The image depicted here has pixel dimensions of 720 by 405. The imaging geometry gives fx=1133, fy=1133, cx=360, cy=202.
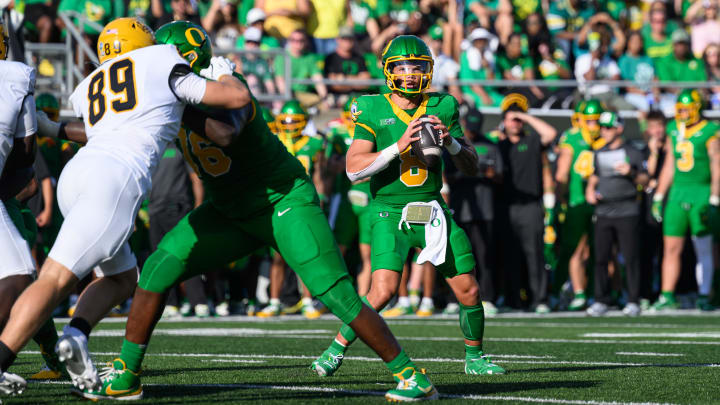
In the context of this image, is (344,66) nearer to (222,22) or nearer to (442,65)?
(442,65)

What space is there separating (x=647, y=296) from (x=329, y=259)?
389 inches

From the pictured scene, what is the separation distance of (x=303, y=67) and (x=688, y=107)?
5.08 metres

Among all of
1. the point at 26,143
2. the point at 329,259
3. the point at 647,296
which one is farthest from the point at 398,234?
the point at 647,296

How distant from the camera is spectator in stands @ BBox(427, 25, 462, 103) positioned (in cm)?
1508

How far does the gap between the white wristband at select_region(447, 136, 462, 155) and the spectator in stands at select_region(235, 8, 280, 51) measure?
927 cm

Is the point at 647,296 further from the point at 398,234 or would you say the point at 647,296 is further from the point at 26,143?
the point at 26,143

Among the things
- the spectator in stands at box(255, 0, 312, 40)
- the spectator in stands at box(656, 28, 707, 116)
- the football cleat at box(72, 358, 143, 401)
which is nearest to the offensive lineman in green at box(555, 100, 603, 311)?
the spectator in stands at box(656, 28, 707, 116)

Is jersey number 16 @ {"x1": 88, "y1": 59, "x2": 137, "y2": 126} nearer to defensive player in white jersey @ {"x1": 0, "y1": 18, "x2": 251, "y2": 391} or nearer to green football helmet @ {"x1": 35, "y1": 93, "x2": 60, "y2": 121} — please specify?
defensive player in white jersey @ {"x1": 0, "y1": 18, "x2": 251, "y2": 391}

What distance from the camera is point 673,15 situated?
62.2 ft

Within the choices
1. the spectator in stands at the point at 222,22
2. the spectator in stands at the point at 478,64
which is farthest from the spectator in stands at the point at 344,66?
the spectator in stands at the point at 478,64

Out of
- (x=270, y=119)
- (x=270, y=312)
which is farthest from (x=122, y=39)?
(x=270, y=312)

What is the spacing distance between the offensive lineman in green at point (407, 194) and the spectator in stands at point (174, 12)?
28.0ft

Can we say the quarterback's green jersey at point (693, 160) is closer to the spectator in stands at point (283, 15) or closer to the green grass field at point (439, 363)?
the green grass field at point (439, 363)

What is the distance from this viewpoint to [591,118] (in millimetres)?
12531
